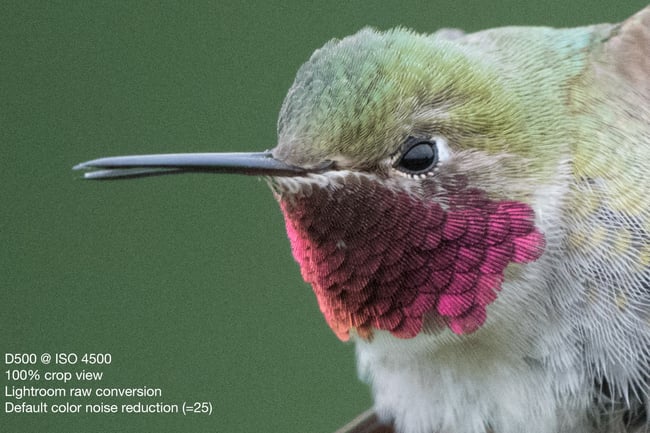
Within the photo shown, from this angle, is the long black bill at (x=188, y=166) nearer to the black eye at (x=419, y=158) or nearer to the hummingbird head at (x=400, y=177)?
the hummingbird head at (x=400, y=177)

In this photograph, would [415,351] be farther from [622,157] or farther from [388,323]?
[622,157]

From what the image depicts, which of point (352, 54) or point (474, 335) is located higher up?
point (352, 54)

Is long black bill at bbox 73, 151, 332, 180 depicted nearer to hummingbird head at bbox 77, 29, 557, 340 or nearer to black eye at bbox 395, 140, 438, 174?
hummingbird head at bbox 77, 29, 557, 340

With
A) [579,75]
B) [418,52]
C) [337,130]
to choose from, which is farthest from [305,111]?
[579,75]

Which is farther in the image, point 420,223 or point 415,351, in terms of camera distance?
point 415,351

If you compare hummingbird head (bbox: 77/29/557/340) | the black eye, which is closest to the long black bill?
hummingbird head (bbox: 77/29/557/340)

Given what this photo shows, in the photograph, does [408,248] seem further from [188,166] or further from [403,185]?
[188,166]

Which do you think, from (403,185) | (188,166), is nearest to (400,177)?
(403,185)

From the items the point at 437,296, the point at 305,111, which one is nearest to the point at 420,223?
the point at 437,296

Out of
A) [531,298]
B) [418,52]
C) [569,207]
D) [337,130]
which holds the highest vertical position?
[418,52]
